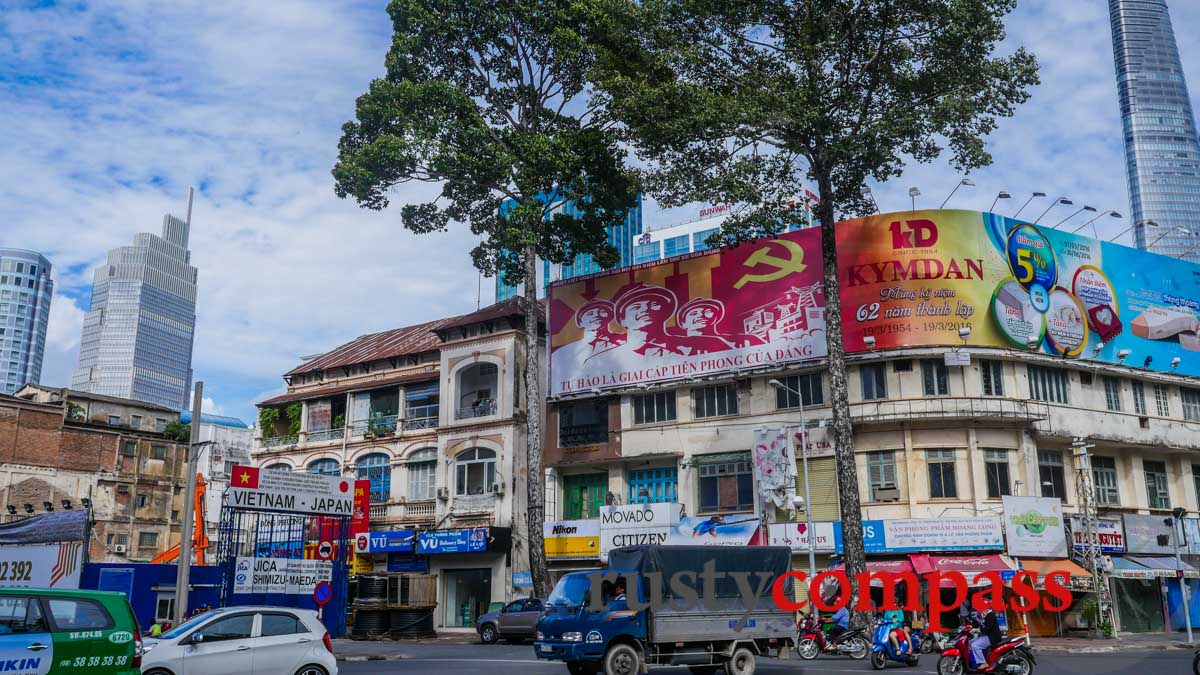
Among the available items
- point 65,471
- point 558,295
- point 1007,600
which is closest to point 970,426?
point 1007,600

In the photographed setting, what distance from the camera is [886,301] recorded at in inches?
1377

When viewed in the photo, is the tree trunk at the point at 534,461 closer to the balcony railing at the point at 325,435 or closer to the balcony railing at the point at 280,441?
the balcony railing at the point at 325,435

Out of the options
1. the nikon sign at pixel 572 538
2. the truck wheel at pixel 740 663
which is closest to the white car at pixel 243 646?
the truck wheel at pixel 740 663

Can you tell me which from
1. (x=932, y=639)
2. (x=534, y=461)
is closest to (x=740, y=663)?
(x=932, y=639)

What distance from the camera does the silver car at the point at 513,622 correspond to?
31.6 m

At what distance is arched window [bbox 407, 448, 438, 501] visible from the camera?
4497 cm

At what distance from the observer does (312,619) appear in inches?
635

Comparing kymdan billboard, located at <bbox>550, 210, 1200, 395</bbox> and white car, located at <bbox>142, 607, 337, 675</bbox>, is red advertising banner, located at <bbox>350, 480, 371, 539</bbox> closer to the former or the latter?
kymdan billboard, located at <bbox>550, 210, 1200, 395</bbox>

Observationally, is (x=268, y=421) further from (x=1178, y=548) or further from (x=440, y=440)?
(x=1178, y=548)

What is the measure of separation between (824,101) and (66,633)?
25222 millimetres

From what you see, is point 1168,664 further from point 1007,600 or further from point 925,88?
point 925,88

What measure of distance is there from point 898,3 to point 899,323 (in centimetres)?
1082

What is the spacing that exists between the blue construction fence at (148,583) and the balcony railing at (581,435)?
53.3ft

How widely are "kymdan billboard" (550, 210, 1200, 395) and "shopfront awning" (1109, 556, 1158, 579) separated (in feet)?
24.7
